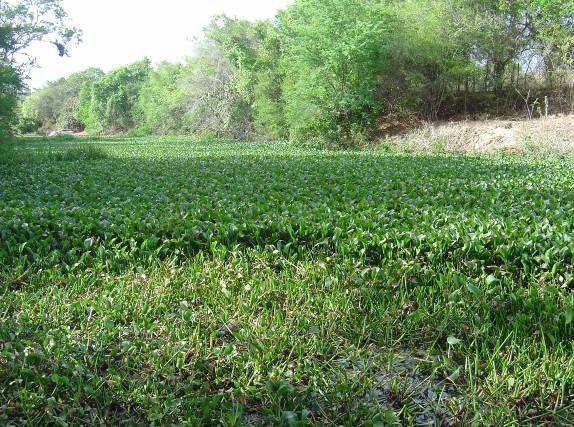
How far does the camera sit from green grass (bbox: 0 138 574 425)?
8.01ft

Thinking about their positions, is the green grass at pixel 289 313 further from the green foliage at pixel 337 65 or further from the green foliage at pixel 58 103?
the green foliage at pixel 58 103

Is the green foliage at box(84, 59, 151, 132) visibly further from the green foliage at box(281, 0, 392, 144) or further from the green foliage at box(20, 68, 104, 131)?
the green foliage at box(281, 0, 392, 144)

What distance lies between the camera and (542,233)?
4.31 meters

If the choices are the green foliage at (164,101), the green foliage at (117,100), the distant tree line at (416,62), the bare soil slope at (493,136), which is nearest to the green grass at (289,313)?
the bare soil slope at (493,136)

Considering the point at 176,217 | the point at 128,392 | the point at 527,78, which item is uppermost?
the point at 527,78

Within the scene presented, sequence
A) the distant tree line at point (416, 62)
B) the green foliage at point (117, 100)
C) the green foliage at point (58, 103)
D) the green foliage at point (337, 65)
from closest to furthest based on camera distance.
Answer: the distant tree line at point (416, 62)
the green foliage at point (337, 65)
the green foliage at point (117, 100)
the green foliage at point (58, 103)

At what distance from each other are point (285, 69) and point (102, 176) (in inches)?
670

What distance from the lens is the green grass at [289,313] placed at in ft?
8.01

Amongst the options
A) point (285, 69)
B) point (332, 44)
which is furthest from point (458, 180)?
point (285, 69)

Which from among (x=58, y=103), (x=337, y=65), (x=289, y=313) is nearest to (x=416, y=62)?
(x=337, y=65)

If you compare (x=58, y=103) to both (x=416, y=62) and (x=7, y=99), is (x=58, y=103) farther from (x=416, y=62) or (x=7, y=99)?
(x=416, y=62)

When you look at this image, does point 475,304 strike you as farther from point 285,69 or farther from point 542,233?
point 285,69

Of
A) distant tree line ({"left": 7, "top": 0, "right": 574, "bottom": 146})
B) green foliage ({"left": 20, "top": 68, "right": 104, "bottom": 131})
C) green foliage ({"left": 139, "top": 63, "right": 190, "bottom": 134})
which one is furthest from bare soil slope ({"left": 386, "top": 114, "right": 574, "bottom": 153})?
green foliage ({"left": 20, "top": 68, "right": 104, "bottom": 131})

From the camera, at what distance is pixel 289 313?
3426 millimetres
